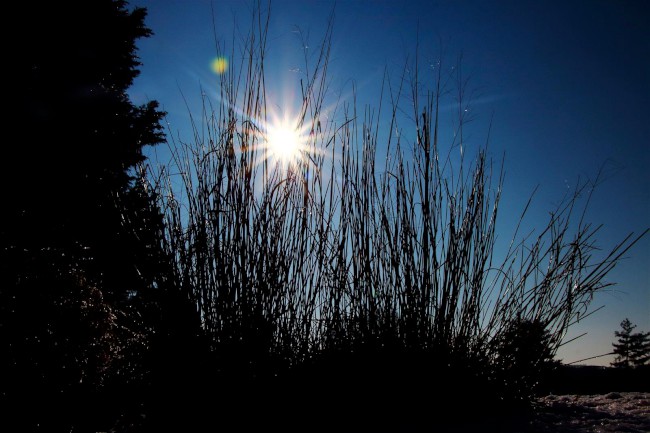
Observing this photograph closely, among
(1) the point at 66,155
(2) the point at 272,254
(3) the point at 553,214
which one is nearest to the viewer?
(2) the point at 272,254

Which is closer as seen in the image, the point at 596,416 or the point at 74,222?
the point at 596,416

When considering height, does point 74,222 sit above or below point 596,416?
above

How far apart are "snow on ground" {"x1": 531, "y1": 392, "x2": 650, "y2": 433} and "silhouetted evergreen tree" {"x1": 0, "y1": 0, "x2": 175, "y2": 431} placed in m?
1.04

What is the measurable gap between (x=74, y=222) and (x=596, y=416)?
4968mm

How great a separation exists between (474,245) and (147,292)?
3.10 feet

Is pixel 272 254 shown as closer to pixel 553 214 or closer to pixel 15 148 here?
pixel 553 214

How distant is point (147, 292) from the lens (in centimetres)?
114

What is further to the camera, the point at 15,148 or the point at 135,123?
the point at 135,123

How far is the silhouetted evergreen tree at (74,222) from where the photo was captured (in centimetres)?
138

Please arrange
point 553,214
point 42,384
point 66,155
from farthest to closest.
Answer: point 66,155 < point 42,384 < point 553,214

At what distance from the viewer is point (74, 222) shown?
4492 millimetres

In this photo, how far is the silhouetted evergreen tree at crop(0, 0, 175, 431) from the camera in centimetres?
138

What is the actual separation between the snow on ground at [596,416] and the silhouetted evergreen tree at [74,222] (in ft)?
3.40

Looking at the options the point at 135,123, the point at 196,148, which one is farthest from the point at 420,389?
the point at 135,123
